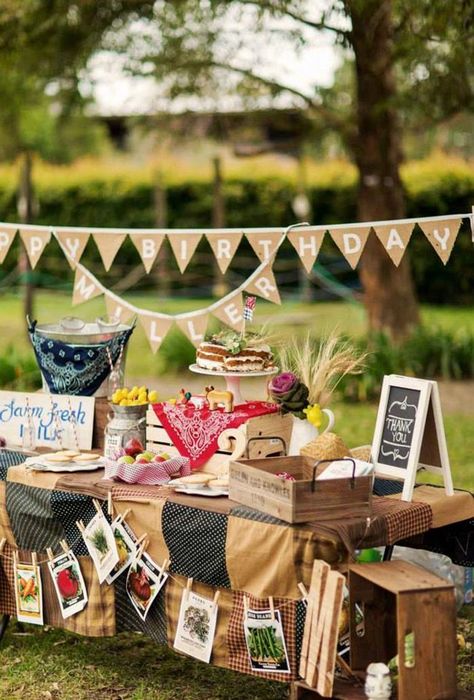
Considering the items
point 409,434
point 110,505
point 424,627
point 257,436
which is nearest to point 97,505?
point 110,505

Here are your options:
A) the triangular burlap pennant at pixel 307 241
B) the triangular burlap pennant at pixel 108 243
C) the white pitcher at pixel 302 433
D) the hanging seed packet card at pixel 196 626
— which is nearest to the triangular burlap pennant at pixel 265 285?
the triangular burlap pennant at pixel 307 241

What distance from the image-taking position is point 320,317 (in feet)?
52.7

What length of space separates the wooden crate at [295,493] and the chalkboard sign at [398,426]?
1.03ft

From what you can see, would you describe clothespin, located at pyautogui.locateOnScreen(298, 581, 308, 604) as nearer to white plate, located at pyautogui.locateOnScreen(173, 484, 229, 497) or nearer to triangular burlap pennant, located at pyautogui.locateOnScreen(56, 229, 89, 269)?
white plate, located at pyautogui.locateOnScreen(173, 484, 229, 497)

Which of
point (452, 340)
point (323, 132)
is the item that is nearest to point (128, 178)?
point (323, 132)

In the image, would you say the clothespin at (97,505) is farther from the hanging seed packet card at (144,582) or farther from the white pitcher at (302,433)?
the white pitcher at (302,433)

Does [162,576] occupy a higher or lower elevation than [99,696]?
higher

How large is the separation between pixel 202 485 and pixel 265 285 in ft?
3.85

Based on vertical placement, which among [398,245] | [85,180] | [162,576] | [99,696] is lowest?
[99,696]

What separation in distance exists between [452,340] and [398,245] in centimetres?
698

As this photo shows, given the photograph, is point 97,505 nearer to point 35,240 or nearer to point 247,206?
point 35,240

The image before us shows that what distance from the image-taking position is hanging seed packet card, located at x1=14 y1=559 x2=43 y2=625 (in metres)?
4.04

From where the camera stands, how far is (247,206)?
66.4ft

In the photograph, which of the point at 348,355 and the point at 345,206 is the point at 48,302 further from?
the point at 348,355
